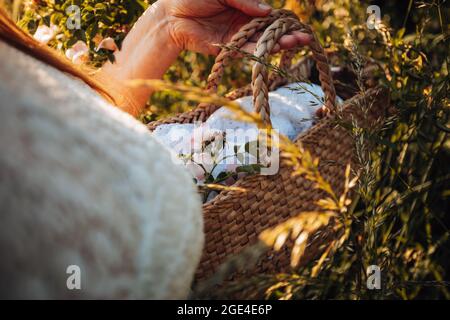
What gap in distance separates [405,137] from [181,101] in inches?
48.9

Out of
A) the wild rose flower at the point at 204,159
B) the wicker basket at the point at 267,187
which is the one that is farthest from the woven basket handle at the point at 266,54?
the wild rose flower at the point at 204,159

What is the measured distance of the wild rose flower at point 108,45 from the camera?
1.47 m

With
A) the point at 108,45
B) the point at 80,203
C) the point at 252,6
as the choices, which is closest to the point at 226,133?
the point at 252,6

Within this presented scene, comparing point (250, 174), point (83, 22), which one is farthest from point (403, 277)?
point (83, 22)

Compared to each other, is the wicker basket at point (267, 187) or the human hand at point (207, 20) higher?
the human hand at point (207, 20)

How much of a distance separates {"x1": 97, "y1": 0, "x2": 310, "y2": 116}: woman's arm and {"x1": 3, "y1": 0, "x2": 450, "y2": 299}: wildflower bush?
0.24 feet

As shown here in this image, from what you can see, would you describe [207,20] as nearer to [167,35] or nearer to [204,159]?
[167,35]

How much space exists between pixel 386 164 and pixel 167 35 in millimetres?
768

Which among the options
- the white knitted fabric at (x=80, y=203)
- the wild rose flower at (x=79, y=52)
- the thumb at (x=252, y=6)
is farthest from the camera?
the wild rose flower at (x=79, y=52)

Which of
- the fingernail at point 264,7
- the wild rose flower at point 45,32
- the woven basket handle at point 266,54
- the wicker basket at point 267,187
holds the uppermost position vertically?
the fingernail at point 264,7

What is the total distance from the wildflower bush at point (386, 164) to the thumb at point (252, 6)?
22cm

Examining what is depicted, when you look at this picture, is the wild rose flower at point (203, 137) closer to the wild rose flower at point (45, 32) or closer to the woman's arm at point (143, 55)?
the woman's arm at point (143, 55)

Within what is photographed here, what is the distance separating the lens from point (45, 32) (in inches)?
59.4
